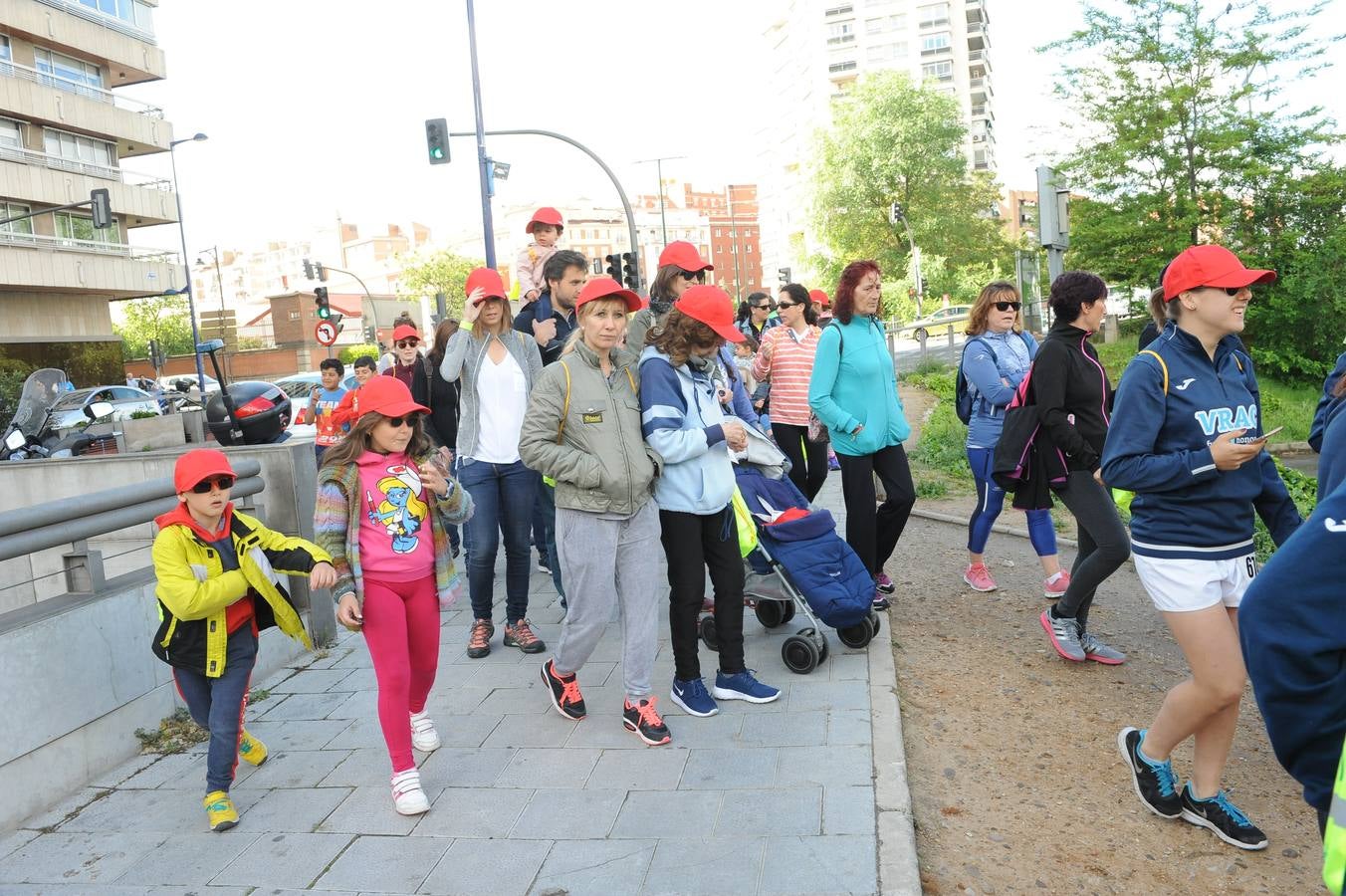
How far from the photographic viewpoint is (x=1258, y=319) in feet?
83.6

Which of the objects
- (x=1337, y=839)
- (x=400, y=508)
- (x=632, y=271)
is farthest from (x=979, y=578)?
(x=632, y=271)

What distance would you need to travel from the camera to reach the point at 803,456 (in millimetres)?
8305

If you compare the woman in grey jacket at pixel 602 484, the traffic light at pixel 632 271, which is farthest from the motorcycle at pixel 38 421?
the woman in grey jacket at pixel 602 484

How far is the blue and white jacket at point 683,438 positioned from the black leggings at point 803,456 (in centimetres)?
317

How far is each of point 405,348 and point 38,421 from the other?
941 cm

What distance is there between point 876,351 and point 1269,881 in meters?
3.48

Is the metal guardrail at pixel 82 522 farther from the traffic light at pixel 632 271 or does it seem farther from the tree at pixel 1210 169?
the tree at pixel 1210 169

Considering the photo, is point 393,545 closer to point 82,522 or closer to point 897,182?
point 82,522

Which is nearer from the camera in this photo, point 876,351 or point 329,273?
point 876,351

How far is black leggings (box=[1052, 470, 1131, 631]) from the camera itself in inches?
203

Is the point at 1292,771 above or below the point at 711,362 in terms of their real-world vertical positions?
below

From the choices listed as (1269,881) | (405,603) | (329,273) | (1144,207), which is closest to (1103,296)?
(1269,881)

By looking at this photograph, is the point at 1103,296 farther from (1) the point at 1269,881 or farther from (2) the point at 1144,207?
(2) the point at 1144,207

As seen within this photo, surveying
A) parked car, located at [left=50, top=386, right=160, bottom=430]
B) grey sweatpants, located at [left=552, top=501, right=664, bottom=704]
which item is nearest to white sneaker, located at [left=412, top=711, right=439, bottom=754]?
grey sweatpants, located at [left=552, top=501, right=664, bottom=704]
